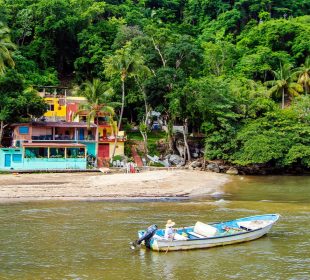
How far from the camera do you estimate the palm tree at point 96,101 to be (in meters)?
55.4

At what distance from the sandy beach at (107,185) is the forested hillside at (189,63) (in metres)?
8.60

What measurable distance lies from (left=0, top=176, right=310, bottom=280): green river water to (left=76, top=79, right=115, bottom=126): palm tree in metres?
20.2

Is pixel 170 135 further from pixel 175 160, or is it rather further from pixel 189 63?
pixel 189 63

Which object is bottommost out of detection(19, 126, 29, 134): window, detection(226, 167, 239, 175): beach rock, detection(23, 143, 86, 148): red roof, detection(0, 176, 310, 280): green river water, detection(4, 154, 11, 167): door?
detection(0, 176, 310, 280): green river water

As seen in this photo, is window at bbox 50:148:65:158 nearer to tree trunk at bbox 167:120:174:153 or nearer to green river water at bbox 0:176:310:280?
tree trunk at bbox 167:120:174:153

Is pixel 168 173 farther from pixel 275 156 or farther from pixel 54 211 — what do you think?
pixel 54 211

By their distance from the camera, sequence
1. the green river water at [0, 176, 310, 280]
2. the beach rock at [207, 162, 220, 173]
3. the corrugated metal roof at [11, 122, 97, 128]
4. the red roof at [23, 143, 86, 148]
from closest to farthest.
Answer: the green river water at [0, 176, 310, 280] < the red roof at [23, 143, 86, 148] < the beach rock at [207, 162, 220, 173] < the corrugated metal roof at [11, 122, 97, 128]

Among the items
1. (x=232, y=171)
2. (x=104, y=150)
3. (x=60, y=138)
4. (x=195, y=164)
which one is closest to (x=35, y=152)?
(x=60, y=138)

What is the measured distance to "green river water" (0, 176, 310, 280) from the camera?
2139cm

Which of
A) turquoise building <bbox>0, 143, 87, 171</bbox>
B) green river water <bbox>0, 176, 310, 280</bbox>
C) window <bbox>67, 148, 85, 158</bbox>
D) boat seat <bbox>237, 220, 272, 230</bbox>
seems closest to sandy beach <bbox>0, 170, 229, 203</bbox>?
green river water <bbox>0, 176, 310, 280</bbox>

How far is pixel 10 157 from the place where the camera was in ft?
167

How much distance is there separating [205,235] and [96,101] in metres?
33.2

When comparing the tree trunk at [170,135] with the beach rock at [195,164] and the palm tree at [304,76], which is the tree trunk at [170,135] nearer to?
the beach rock at [195,164]

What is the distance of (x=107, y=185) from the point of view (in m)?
42.0
